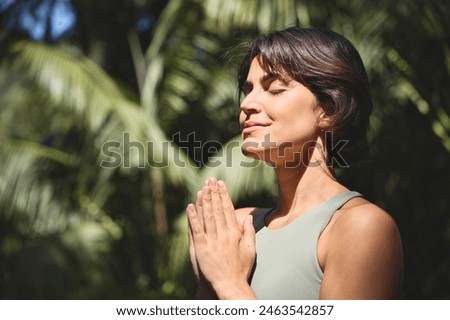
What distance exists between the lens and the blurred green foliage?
352cm

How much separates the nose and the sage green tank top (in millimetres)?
197

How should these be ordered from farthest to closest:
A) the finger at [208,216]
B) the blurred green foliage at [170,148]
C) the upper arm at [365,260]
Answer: the blurred green foliage at [170,148]
the finger at [208,216]
the upper arm at [365,260]

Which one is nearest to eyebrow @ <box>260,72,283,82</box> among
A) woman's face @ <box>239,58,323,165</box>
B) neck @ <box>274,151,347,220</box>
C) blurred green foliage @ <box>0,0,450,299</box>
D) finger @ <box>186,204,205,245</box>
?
woman's face @ <box>239,58,323,165</box>

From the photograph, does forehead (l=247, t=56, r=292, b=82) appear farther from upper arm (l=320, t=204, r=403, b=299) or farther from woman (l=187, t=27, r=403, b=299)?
upper arm (l=320, t=204, r=403, b=299)

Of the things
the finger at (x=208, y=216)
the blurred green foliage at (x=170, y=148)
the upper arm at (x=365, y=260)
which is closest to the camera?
the upper arm at (x=365, y=260)

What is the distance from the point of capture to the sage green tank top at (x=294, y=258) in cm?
106

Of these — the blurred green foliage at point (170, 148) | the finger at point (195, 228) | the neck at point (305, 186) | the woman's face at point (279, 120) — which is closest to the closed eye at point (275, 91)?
the woman's face at point (279, 120)

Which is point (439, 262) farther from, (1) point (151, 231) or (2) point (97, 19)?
(2) point (97, 19)

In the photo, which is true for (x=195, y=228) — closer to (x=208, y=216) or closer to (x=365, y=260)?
(x=208, y=216)

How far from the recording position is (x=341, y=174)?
12.1 feet

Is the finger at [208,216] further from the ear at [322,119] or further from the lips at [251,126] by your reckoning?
the ear at [322,119]

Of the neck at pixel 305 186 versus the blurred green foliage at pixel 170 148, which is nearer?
the neck at pixel 305 186

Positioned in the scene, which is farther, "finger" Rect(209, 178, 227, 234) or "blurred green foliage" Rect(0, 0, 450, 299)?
"blurred green foliage" Rect(0, 0, 450, 299)

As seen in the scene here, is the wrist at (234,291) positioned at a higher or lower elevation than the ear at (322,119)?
lower
